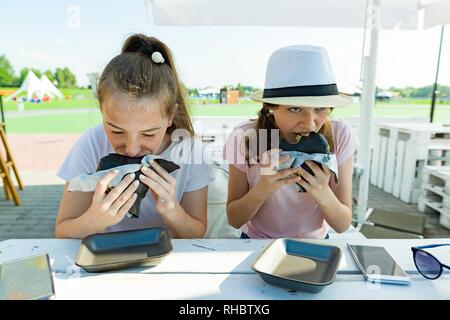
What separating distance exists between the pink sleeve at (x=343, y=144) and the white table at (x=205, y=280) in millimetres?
471

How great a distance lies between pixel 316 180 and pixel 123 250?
74 centimetres

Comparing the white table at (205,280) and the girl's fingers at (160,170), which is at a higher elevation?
the girl's fingers at (160,170)

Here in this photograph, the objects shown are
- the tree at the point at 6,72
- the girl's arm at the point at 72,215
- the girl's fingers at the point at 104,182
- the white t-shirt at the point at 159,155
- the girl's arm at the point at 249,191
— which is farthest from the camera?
the tree at the point at 6,72

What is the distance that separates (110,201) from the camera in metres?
1.05

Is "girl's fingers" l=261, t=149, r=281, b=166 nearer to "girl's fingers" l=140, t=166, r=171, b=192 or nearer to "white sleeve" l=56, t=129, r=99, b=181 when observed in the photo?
"girl's fingers" l=140, t=166, r=171, b=192

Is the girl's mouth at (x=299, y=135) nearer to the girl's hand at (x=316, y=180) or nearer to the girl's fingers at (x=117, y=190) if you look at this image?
the girl's hand at (x=316, y=180)

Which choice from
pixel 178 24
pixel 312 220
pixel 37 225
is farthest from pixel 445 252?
pixel 37 225

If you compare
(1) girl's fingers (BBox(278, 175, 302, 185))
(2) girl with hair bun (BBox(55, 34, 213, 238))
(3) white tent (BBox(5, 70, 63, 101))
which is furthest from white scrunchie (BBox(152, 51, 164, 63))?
(3) white tent (BBox(5, 70, 63, 101))

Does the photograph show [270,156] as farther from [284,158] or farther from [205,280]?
[205,280]

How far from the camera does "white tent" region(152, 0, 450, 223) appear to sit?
2580mm

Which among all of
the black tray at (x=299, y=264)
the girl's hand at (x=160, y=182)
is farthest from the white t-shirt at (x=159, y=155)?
the black tray at (x=299, y=264)

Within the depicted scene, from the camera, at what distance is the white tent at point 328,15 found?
258 cm

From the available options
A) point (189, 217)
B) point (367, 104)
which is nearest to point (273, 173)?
point (189, 217)

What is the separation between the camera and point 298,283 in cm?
83
